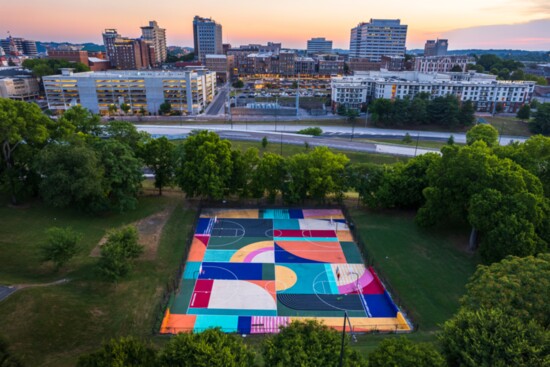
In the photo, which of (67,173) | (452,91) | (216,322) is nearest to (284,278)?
(216,322)

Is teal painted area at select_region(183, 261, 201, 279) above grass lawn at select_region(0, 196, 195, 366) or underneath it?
underneath

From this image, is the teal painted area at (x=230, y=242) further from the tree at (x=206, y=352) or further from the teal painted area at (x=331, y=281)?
the tree at (x=206, y=352)

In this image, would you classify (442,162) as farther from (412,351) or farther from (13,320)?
(13,320)

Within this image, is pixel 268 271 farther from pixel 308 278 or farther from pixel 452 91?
pixel 452 91

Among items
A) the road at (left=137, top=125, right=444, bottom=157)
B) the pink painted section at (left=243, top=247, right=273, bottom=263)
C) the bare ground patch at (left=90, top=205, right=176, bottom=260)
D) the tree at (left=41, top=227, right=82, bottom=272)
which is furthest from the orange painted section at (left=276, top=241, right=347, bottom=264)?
the road at (left=137, top=125, right=444, bottom=157)

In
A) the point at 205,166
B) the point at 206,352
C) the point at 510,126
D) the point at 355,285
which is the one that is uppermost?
the point at 205,166

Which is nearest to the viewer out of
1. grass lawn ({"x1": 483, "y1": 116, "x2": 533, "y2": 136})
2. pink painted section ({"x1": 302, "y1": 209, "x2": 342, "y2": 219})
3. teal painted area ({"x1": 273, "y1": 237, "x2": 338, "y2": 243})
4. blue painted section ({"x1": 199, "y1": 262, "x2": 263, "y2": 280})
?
blue painted section ({"x1": 199, "y1": 262, "x2": 263, "y2": 280})

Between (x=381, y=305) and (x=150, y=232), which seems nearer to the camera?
(x=381, y=305)

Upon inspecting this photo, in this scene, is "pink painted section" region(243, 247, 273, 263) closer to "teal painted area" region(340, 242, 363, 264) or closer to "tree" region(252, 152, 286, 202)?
"teal painted area" region(340, 242, 363, 264)
